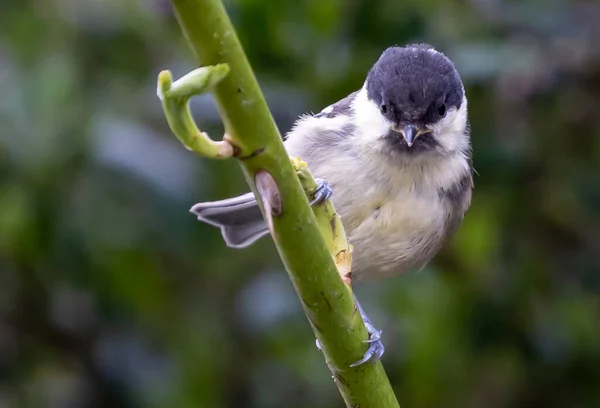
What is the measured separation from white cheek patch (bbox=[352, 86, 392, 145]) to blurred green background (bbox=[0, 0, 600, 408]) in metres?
0.13

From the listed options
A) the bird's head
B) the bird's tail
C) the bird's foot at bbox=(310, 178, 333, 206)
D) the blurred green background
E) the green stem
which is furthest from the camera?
the blurred green background

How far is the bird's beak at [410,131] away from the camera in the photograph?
134 cm

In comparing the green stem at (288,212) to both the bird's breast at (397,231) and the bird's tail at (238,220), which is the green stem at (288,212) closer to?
the bird's tail at (238,220)

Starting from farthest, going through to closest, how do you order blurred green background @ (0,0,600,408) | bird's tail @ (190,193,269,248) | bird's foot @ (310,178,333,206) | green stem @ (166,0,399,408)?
blurred green background @ (0,0,600,408) < bird's tail @ (190,193,269,248) < bird's foot @ (310,178,333,206) < green stem @ (166,0,399,408)

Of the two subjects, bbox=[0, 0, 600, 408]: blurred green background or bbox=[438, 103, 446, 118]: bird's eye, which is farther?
bbox=[0, 0, 600, 408]: blurred green background

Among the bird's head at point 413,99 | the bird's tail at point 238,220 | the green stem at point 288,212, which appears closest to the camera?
the green stem at point 288,212

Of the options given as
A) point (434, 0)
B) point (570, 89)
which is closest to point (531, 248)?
point (570, 89)

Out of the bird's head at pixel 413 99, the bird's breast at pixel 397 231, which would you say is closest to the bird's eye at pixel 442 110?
the bird's head at pixel 413 99

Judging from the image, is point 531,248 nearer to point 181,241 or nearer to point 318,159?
point 318,159

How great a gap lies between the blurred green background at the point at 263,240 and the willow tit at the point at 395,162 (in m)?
0.13

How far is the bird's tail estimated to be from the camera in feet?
4.09

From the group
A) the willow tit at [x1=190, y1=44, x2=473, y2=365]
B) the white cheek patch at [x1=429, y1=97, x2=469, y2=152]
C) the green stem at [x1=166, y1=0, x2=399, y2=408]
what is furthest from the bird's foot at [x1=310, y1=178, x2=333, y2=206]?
the white cheek patch at [x1=429, y1=97, x2=469, y2=152]

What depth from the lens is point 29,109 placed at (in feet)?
4.78

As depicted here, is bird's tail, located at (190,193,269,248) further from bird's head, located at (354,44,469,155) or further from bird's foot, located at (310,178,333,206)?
bird's foot, located at (310,178,333,206)
